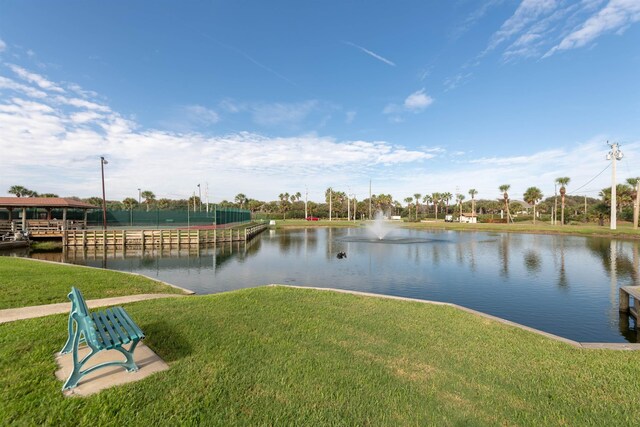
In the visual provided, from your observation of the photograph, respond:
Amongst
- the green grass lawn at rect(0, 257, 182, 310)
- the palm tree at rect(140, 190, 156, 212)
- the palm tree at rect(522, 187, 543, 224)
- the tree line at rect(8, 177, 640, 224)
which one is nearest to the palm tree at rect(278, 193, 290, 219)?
the tree line at rect(8, 177, 640, 224)

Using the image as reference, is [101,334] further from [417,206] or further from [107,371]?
[417,206]

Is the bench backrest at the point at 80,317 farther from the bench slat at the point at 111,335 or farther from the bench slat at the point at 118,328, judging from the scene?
the bench slat at the point at 118,328

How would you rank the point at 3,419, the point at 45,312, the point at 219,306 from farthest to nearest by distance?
the point at 219,306 < the point at 45,312 < the point at 3,419

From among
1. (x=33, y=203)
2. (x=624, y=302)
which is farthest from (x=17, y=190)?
(x=624, y=302)

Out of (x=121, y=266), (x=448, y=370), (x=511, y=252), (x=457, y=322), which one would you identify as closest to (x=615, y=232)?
(x=511, y=252)

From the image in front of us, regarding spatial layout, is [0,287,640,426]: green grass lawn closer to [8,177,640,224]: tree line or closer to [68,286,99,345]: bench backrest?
[68,286,99,345]: bench backrest

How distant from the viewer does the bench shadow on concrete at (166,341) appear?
197 inches

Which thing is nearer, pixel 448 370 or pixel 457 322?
pixel 448 370

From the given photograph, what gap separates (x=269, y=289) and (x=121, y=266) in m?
15.1

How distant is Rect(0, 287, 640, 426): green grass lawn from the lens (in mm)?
3639

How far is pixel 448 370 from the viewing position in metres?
4.90

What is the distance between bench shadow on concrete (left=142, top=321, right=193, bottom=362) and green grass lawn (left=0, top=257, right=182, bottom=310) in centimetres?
448

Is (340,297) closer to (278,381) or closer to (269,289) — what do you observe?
(269,289)

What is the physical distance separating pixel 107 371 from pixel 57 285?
780 centimetres
